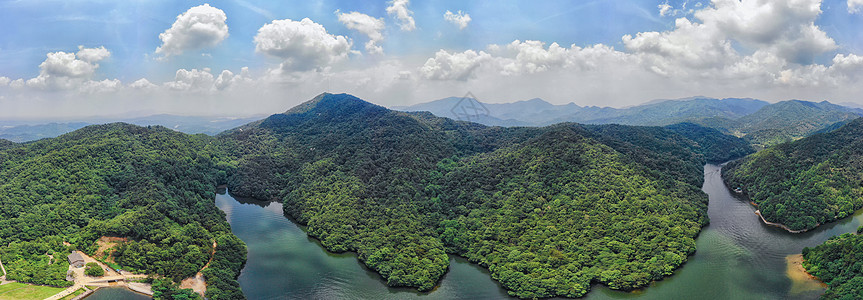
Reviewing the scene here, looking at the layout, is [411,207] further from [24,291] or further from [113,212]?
[24,291]

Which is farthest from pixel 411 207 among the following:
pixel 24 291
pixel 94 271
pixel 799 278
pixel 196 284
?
pixel 799 278

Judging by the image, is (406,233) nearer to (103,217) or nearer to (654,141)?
(103,217)

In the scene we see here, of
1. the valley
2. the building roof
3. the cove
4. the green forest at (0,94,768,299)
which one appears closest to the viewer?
the cove

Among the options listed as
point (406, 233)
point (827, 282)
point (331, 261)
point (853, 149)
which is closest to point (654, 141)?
point (853, 149)

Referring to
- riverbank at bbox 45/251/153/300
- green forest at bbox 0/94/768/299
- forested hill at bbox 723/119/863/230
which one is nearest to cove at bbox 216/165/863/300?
green forest at bbox 0/94/768/299

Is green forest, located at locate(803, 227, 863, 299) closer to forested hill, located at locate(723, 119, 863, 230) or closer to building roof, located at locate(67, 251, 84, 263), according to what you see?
forested hill, located at locate(723, 119, 863, 230)

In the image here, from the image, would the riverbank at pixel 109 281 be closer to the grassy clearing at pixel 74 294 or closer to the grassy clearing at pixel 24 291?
the grassy clearing at pixel 74 294
